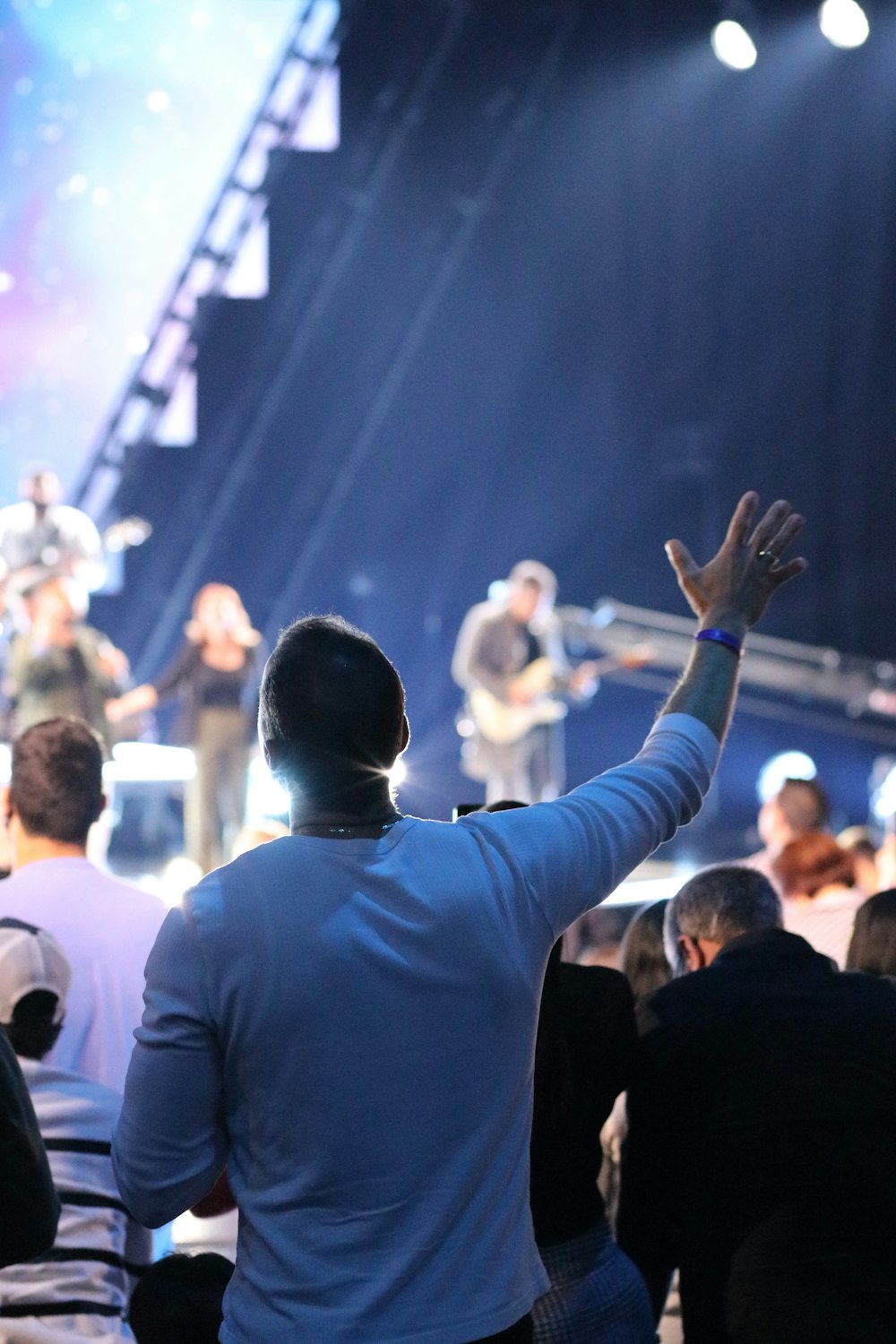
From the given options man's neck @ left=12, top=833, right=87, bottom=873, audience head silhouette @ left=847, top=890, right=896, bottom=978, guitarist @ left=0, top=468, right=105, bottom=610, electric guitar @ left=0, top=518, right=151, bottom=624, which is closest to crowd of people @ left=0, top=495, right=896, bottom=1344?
man's neck @ left=12, top=833, right=87, bottom=873

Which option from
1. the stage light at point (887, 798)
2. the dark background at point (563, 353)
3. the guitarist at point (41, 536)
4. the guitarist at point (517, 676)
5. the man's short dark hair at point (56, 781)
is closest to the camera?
the man's short dark hair at point (56, 781)

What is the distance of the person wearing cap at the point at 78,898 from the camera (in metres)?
2.06

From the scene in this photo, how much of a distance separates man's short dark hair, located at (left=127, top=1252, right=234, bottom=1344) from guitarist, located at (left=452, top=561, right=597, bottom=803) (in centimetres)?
657

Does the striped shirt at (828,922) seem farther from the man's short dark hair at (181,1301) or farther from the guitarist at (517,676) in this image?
the guitarist at (517,676)

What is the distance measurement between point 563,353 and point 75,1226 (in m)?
9.38

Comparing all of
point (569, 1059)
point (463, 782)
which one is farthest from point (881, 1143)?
point (463, 782)

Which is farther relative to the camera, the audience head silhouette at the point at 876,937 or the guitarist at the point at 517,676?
the guitarist at the point at 517,676

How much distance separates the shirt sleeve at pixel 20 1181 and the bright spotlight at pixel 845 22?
27.5ft

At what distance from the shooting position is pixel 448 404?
10.5 meters

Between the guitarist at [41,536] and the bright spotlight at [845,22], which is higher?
the bright spotlight at [845,22]

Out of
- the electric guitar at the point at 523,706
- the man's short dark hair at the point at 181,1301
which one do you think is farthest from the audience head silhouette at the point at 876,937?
the electric guitar at the point at 523,706

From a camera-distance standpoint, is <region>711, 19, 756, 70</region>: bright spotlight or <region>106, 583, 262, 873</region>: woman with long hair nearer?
<region>106, 583, 262, 873</region>: woman with long hair

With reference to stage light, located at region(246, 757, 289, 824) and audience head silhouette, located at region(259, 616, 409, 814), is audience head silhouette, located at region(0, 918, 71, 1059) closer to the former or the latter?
audience head silhouette, located at region(259, 616, 409, 814)

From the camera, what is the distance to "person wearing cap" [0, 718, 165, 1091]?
2061mm
